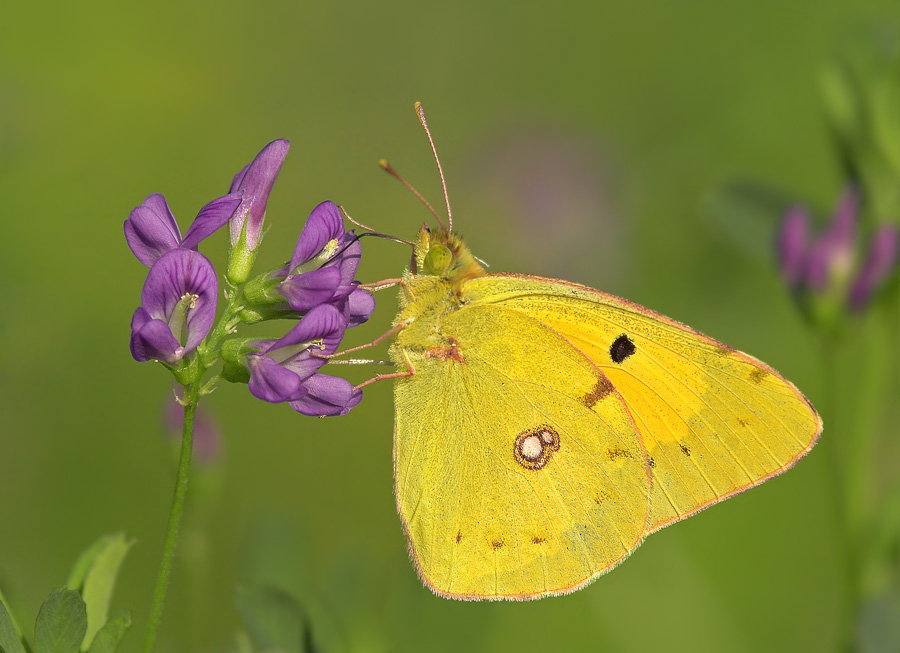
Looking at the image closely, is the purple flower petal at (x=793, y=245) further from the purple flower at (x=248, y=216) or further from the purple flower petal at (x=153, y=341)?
the purple flower petal at (x=153, y=341)

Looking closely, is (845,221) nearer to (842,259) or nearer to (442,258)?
(842,259)

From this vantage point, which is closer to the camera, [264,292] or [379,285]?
[264,292]

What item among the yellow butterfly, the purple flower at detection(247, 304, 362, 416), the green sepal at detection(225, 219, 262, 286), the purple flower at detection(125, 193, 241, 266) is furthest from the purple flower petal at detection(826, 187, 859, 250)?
the purple flower at detection(125, 193, 241, 266)

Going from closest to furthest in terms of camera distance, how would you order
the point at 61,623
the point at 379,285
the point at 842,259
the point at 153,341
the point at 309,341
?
the point at 61,623 < the point at 153,341 < the point at 309,341 < the point at 379,285 < the point at 842,259

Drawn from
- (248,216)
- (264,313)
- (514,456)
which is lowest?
(514,456)

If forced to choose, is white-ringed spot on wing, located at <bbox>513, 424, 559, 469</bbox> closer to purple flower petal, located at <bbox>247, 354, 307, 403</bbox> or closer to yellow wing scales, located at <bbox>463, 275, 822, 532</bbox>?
yellow wing scales, located at <bbox>463, 275, 822, 532</bbox>

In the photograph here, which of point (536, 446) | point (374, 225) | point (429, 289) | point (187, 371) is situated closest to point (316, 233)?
point (187, 371)

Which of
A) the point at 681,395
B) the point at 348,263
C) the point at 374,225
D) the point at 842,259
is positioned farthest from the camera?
the point at 374,225
